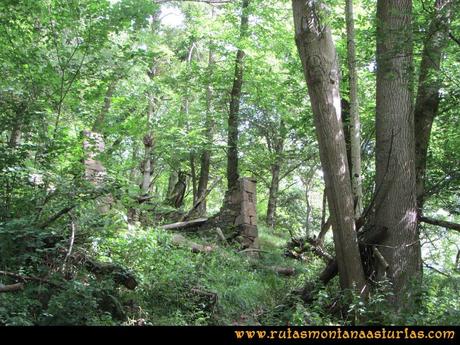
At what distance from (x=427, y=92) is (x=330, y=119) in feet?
6.97

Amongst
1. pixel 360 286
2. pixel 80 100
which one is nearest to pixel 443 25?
pixel 360 286

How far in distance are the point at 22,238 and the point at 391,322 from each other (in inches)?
176

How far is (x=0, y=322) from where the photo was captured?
427cm

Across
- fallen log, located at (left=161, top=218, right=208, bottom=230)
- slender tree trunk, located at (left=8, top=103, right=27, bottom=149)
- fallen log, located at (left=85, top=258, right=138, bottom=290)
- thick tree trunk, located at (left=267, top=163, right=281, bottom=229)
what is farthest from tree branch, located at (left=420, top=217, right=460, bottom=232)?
thick tree trunk, located at (left=267, top=163, right=281, bottom=229)

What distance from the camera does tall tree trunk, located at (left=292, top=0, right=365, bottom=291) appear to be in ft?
18.9

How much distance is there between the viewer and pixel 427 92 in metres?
6.93

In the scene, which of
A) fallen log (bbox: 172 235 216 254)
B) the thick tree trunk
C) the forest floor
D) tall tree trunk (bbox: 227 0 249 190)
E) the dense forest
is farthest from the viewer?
the thick tree trunk

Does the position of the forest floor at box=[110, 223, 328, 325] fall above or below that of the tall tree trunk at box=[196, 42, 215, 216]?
below

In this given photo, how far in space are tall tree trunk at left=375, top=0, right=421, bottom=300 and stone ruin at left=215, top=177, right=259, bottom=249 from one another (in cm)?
628

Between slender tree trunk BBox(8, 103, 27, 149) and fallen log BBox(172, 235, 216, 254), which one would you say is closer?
slender tree trunk BBox(8, 103, 27, 149)

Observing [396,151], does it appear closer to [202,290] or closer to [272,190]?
[202,290]

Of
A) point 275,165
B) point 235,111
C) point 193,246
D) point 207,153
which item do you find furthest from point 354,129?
point 275,165

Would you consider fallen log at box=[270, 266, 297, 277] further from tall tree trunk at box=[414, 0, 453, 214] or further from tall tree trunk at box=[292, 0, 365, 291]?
tall tree trunk at box=[292, 0, 365, 291]

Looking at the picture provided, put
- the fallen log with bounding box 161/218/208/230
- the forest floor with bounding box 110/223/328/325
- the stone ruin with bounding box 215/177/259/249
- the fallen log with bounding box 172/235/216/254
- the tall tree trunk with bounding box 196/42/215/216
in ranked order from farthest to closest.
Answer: the tall tree trunk with bounding box 196/42/215/216 < the fallen log with bounding box 161/218/208/230 < the stone ruin with bounding box 215/177/259/249 < the fallen log with bounding box 172/235/216/254 < the forest floor with bounding box 110/223/328/325
